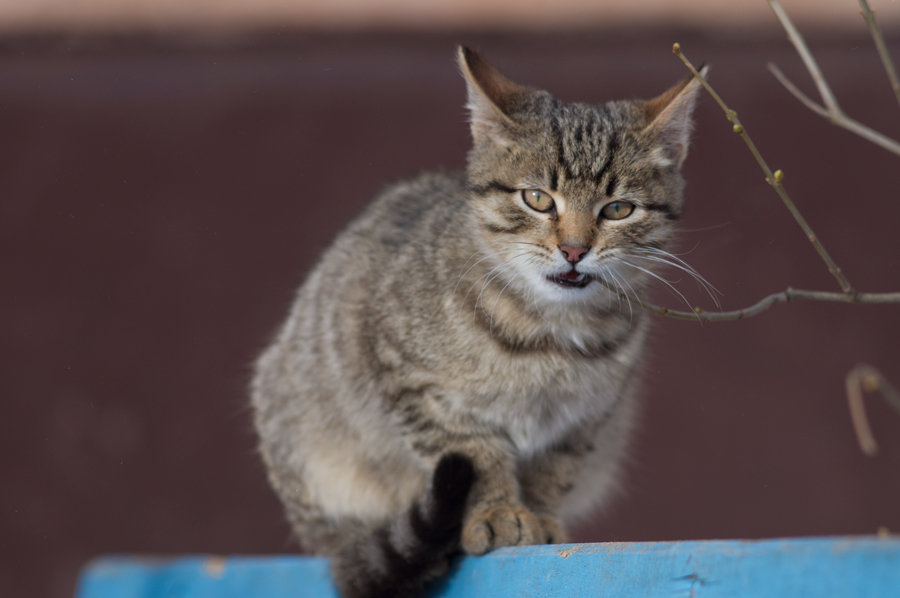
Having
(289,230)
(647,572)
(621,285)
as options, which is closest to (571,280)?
(621,285)

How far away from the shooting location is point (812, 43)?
3.69 meters

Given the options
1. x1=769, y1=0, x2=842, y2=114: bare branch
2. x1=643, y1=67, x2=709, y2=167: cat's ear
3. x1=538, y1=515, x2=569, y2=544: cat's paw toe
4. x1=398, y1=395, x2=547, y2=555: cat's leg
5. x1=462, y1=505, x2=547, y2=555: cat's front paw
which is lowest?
x1=538, y1=515, x2=569, y2=544: cat's paw toe

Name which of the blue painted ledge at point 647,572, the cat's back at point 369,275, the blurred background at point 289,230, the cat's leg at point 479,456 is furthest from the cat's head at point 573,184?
the blurred background at point 289,230

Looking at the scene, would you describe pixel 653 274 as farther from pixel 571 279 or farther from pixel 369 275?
pixel 369 275

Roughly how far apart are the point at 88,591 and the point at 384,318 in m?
1.33

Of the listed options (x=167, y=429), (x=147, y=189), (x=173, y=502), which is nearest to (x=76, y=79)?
(x=147, y=189)

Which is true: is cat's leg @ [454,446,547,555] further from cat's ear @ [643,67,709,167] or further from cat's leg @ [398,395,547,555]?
cat's ear @ [643,67,709,167]

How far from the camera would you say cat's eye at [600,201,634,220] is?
6.46 feet

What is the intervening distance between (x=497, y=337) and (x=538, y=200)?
0.92ft

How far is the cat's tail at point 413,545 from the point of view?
1.79 m

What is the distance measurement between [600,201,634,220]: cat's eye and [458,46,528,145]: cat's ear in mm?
242

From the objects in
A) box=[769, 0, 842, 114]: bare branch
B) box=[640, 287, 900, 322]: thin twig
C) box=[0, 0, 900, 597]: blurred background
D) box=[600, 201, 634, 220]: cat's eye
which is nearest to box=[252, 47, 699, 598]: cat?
box=[600, 201, 634, 220]: cat's eye

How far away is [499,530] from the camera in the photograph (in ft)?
6.34

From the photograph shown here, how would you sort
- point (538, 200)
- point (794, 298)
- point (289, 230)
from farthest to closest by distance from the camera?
point (289, 230)
point (538, 200)
point (794, 298)
